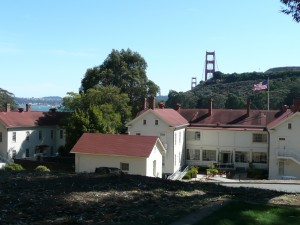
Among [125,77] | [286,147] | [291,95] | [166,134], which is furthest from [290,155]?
[291,95]

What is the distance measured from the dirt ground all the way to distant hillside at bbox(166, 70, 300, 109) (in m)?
73.2

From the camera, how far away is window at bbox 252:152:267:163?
48.3 m

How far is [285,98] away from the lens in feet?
295

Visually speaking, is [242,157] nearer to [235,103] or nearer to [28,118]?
[28,118]

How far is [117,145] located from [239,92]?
271ft

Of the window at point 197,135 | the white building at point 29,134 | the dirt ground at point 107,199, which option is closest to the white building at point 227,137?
the window at point 197,135

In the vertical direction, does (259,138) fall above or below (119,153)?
above

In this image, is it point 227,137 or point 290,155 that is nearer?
point 290,155

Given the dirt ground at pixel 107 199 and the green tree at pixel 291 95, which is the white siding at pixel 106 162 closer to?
the dirt ground at pixel 107 199

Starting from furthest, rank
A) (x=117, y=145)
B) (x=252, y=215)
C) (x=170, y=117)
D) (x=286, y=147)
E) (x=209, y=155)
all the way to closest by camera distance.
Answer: (x=209, y=155) < (x=170, y=117) < (x=286, y=147) < (x=117, y=145) < (x=252, y=215)

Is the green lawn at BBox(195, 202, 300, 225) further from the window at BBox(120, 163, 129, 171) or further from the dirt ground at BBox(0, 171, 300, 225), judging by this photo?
the window at BBox(120, 163, 129, 171)

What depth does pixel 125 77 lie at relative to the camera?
204 ft

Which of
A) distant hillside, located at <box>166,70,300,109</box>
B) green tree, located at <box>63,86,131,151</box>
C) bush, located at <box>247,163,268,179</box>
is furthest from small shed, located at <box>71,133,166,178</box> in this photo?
distant hillside, located at <box>166,70,300,109</box>

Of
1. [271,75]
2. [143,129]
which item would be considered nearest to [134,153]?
[143,129]
